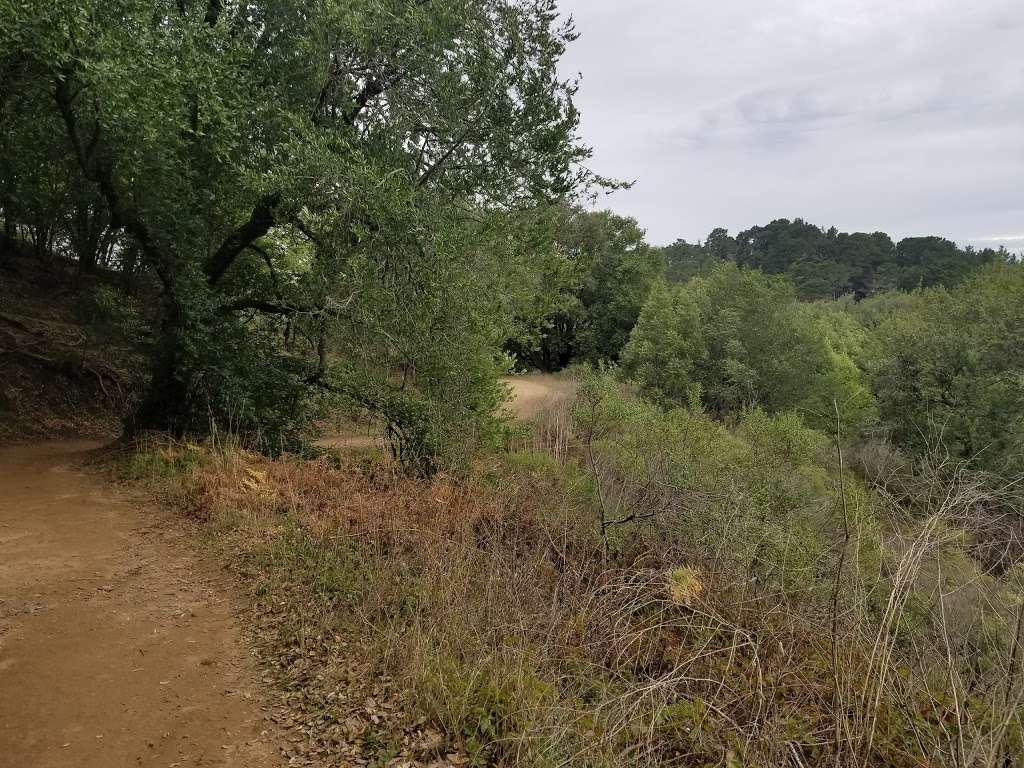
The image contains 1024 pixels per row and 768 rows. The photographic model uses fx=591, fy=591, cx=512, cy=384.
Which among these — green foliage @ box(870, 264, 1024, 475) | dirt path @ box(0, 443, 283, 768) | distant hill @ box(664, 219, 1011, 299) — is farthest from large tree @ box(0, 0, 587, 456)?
→ distant hill @ box(664, 219, 1011, 299)

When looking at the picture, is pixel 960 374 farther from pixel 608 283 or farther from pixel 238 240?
pixel 238 240

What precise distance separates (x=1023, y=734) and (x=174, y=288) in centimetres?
1049

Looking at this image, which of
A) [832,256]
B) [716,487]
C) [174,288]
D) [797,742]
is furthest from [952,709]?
[832,256]

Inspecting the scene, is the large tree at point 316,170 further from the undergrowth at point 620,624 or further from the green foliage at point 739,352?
the green foliage at point 739,352

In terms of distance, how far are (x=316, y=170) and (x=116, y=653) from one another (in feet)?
18.7

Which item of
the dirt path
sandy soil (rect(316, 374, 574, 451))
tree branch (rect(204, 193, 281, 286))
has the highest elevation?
tree branch (rect(204, 193, 281, 286))

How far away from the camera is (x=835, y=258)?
86.7 m

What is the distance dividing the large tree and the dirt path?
343 centimetres

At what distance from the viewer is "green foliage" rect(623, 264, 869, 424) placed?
23.5 meters

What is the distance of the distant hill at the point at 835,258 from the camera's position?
6981 centimetres

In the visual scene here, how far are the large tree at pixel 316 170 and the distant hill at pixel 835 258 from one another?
5768cm

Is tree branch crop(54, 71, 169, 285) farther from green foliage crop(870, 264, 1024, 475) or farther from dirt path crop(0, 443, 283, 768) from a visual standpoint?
green foliage crop(870, 264, 1024, 475)

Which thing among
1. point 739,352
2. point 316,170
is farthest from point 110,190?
point 739,352

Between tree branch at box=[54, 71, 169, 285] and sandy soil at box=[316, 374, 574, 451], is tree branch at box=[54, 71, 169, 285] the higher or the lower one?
the higher one
